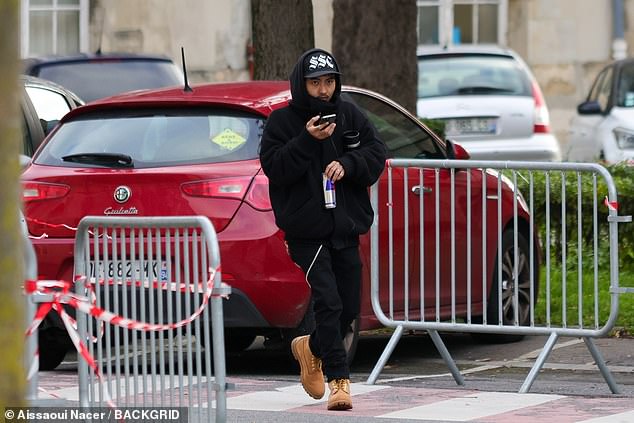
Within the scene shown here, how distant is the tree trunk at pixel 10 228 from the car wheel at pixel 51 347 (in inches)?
191

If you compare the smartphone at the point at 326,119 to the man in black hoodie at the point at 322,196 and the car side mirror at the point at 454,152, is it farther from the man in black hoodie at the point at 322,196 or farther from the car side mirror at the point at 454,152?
the car side mirror at the point at 454,152

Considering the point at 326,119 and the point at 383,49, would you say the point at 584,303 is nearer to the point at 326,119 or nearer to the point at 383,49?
the point at 326,119

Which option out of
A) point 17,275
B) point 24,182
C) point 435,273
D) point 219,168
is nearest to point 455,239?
point 435,273

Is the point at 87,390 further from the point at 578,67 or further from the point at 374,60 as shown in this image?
the point at 578,67

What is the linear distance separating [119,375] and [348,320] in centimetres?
172

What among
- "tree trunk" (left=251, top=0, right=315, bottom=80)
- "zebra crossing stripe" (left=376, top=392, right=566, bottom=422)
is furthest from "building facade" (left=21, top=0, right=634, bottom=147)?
"zebra crossing stripe" (left=376, top=392, right=566, bottom=422)

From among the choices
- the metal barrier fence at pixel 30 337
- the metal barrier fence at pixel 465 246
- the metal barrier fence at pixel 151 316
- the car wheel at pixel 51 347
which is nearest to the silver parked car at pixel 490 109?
the metal barrier fence at pixel 465 246

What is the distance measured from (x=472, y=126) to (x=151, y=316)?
11623mm

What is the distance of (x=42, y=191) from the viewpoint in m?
8.92

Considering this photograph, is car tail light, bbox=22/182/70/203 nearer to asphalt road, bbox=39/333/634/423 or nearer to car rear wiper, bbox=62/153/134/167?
car rear wiper, bbox=62/153/134/167

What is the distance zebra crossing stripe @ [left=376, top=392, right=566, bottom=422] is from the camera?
24.1 ft

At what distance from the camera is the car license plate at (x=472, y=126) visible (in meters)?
17.5

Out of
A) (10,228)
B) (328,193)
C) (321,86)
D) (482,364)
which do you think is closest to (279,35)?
(482,364)

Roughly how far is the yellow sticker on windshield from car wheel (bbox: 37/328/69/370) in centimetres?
143
